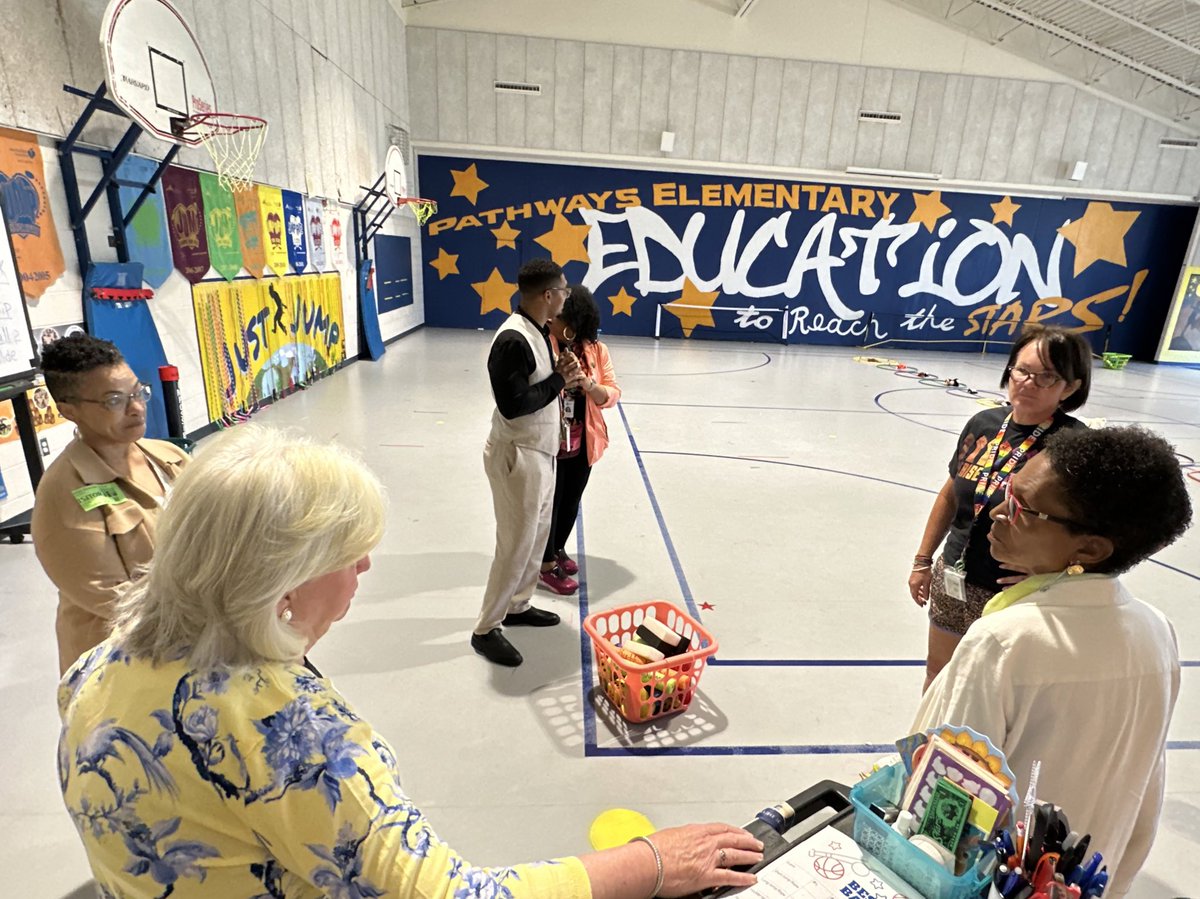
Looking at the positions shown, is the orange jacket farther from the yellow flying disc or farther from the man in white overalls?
the yellow flying disc

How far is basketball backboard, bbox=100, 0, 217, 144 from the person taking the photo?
399 centimetres

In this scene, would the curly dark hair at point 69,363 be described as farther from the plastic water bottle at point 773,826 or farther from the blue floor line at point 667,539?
the blue floor line at point 667,539

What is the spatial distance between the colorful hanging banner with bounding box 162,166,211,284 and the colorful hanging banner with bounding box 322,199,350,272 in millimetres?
2905

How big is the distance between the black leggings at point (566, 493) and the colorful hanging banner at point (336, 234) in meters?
6.80

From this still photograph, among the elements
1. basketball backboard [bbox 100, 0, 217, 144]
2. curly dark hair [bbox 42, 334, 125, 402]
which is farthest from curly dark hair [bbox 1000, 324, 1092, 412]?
basketball backboard [bbox 100, 0, 217, 144]

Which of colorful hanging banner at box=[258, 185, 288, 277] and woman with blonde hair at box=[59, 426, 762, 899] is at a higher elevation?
colorful hanging banner at box=[258, 185, 288, 277]

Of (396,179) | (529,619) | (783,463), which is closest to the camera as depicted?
(529,619)

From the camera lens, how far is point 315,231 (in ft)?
26.8

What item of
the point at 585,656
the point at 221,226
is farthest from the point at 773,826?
the point at 221,226

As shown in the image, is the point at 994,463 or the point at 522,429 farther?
the point at 522,429

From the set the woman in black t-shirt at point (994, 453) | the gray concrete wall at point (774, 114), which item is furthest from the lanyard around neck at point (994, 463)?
the gray concrete wall at point (774, 114)

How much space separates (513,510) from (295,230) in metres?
6.41

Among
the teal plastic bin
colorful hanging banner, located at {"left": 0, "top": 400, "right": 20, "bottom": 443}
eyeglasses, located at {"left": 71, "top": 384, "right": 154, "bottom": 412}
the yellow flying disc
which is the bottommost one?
the yellow flying disc

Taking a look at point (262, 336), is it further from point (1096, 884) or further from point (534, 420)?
point (1096, 884)
